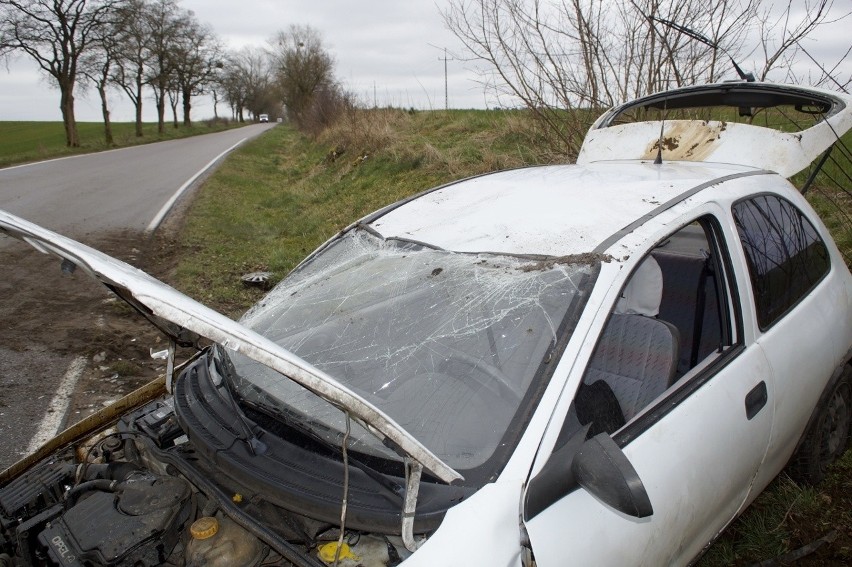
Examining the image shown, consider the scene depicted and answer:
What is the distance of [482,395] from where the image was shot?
1.88 m

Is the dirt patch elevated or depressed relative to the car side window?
depressed

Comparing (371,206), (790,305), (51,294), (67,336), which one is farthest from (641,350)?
(371,206)

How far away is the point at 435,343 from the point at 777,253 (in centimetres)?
167

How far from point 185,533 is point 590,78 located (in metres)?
6.76

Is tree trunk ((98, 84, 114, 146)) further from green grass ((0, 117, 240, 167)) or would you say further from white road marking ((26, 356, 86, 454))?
white road marking ((26, 356, 86, 454))

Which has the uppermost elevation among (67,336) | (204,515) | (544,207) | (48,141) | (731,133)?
(48,141)

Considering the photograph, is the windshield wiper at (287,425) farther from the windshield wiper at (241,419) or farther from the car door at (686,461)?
the car door at (686,461)

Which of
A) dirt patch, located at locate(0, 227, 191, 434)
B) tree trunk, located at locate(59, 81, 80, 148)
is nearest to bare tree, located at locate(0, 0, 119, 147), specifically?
tree trunk, located at locate(59, 81, 80, 148)

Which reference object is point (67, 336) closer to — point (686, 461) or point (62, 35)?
point (686, 461)

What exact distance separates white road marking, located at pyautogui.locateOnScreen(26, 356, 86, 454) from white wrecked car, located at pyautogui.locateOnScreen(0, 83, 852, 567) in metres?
1.65

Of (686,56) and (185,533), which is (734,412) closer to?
(185,533)

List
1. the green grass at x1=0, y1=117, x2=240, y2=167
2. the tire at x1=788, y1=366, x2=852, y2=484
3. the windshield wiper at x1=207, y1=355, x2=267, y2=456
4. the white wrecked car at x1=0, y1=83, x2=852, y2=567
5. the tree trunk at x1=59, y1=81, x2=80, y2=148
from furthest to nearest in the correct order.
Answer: the tree trunk at x1=59, y1=81, x2=80, y2=148
the green grass at x1=0, y1=117, x2=240, y2=167
the tire at x1=788, y1=366, x2=852, y2=484
the windshield wiper at x1=207, y1=355, x2=267, y2=456
the white wrecked car at x1=0, y1=83, x2=852, y2=567

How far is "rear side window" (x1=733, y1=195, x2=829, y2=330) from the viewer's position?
2500 millimetres

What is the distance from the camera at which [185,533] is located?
→ 186cm
